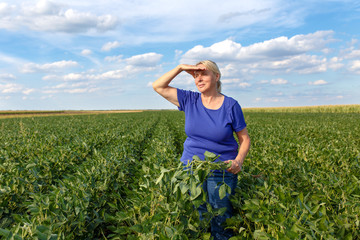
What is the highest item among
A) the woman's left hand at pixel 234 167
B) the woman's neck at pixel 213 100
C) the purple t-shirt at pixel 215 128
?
the woman's neck at pixel 213 100

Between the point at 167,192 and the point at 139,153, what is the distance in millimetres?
6613

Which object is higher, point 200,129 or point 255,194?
point 200,129

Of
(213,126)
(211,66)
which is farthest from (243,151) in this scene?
(211,66)

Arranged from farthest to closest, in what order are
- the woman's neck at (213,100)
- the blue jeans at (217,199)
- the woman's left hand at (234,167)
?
the woman's neck at (213,100) < the blue jeans at (217,199) < the woman's left hand at (234,167)

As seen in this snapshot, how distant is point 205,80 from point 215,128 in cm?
52

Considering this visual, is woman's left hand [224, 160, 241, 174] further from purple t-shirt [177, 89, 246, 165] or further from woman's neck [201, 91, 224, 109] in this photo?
woman's neck [201, 91, 224, 109]

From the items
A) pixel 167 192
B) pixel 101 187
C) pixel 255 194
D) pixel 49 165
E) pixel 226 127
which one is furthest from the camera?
pixel 49 165

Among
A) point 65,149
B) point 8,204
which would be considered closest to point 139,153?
point 65,149

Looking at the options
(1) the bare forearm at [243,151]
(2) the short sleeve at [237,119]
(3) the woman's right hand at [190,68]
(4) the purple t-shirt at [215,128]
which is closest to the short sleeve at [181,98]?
(4) the purple t-shirt at [215,128]

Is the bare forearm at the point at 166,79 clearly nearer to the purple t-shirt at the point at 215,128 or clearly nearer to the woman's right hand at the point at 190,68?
the woman's right hand at the point at 190,68

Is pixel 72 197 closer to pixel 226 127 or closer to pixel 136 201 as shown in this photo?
pixel 136 201

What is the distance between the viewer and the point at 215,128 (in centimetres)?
264

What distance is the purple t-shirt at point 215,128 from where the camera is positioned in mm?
2654

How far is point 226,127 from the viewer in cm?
264
